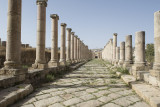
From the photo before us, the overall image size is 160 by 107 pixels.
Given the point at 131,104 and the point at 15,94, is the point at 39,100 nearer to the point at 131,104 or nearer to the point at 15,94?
the point at 15,94

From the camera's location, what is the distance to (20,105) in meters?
3.35

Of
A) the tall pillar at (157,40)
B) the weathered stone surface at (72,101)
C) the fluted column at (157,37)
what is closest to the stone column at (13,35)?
the weathered stone surface at (72,101)

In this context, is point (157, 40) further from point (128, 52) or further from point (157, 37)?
point (128, 52)

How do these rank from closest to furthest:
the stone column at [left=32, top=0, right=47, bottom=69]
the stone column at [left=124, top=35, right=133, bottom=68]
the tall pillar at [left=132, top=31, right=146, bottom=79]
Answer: the tall pillar at [left=132, top=31, right=146, bottom=79], the stone column at [left=32, top=0, right=47, bottom=69], the stone column at [left=124, top=35, right=133, bottom=68]

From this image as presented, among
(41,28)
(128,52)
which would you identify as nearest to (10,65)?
(41,28)

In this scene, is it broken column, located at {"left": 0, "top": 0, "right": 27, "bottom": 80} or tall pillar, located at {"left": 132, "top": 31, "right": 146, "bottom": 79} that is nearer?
broken column, located at {"left": 0, "top": 0, "right": 27, "bottom": 80}

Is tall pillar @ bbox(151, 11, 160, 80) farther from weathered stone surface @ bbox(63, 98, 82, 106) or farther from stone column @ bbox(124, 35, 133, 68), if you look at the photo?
stone column @ bbox(124, 35, 133, 68)

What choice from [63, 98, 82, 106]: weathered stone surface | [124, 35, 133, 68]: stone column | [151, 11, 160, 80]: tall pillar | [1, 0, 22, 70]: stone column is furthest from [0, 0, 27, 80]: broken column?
[124, 35, 133, 68]: stone column

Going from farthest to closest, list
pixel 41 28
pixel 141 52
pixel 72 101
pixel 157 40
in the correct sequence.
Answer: pixel 41 28 < pixel 141 52 < pixel 157 40 < pixel 72 101

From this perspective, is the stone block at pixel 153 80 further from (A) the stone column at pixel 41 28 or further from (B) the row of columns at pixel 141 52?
(A) the stone column at pixel 41 28

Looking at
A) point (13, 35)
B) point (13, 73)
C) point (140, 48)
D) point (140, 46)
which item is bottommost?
point (13, 73)

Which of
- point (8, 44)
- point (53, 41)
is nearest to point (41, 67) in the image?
point (8, 44)

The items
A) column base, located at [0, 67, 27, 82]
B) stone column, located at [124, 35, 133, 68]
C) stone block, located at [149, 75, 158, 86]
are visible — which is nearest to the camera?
stone block, located at [149, 75, 158, 86]

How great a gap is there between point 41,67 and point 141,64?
5.68m
